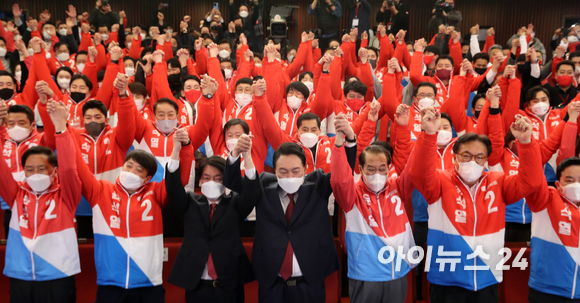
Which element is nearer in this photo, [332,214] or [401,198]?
[401,198]

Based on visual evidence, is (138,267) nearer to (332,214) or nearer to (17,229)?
(17,229)

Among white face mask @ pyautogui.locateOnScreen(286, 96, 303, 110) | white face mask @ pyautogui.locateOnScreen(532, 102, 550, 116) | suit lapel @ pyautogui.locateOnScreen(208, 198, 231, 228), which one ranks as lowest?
suit lapel @ pyautogui.locateOnScreen(208, 198, 231, 228)

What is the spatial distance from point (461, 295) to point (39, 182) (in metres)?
2.65

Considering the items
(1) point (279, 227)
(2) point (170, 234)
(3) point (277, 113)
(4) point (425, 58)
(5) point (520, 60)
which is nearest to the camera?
(1) point (279, 227)

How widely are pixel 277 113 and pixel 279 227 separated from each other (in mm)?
2232

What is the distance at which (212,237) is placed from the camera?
102 inches

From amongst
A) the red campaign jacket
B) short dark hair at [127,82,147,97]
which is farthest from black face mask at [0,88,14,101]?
the red campaign jacket

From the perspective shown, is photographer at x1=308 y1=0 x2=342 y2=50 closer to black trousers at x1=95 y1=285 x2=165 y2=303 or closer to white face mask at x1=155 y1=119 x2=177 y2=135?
white face mask at x1=155 y1=119 x2=177 y2=135

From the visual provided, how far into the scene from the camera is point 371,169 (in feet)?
8.52

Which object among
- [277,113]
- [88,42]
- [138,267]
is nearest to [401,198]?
[138,267]

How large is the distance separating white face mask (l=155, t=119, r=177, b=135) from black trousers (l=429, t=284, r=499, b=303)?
2.42m

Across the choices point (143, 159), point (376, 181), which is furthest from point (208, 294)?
point (376, 181)

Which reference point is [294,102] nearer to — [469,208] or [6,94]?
[469,208]

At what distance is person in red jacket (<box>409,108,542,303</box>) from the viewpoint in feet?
8.20
